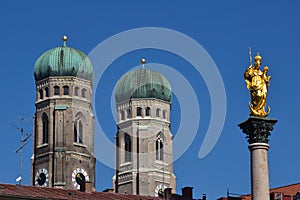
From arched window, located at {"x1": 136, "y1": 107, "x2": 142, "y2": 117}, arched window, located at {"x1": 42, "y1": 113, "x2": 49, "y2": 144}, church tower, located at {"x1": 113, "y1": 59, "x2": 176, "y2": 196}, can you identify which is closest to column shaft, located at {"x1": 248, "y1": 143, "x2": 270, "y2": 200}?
arched window, located at {"x1": 42, "y1": 113, "x2": 49, "y2": 144}

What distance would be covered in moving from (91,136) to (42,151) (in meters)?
7.37

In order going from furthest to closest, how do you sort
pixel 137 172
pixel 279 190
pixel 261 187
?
pixel 137 172 < pixel 279 190 < pixel 261 187

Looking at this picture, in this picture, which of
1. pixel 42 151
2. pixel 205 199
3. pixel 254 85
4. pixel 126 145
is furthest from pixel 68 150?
pixel 254 85

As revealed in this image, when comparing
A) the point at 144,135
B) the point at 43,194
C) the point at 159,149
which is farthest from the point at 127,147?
the point at 43,194

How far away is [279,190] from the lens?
334ft

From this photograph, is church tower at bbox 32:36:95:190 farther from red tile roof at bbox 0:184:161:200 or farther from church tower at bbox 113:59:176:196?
red tile roof at bbox 0:184:161:200

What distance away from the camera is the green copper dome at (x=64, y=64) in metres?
167

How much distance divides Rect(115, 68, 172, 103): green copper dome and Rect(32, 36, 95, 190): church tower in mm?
10844

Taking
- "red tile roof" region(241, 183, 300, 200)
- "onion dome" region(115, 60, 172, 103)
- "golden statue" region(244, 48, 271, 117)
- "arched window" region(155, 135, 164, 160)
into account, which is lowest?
"golden statue" region(244, 48, 271, 117)

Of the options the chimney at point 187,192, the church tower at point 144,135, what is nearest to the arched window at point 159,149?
the church tower at point 144,135

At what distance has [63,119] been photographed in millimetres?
164250

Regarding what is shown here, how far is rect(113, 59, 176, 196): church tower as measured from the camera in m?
172

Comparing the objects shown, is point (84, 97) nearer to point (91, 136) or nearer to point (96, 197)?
point (91, 136)

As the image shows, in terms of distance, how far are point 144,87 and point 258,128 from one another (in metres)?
115
